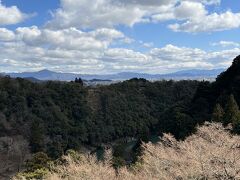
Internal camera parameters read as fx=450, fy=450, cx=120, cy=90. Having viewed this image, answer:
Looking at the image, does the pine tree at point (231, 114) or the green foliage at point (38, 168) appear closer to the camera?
the green foliage at point (38, 168)

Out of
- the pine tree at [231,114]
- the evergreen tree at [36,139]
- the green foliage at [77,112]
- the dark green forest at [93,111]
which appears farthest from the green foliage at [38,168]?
the evergreen tree at [36,139]

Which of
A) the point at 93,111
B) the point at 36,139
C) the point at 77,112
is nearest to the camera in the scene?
the point at 36,139

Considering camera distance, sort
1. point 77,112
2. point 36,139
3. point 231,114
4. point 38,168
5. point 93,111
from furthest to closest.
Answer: point 93,111 < point 77,112 < point 36,139 < point 231,114 < point 38,168

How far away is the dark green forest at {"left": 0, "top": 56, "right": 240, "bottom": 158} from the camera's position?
174 ft

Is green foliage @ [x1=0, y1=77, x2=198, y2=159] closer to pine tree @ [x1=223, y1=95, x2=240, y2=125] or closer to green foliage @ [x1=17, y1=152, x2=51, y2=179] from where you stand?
pine tree @ [x1=223, y1=95, x2=240, y2=125]

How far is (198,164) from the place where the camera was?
18.5 m

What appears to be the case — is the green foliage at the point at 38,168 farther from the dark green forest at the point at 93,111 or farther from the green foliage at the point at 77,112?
the green foliage at the point at 77,112

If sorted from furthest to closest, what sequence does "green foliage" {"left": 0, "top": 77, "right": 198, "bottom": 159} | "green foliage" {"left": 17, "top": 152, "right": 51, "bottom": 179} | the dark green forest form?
"green foliage" {"left": 0, "top": 77, "right": 198, "bottom": 159}, the dark green forest, "green foliage" {"left": 17, "top": 152, "right": 51, "bottom": 179}

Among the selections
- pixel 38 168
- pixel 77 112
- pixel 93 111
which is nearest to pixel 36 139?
pixel 77 112

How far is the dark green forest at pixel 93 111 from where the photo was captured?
5319cm

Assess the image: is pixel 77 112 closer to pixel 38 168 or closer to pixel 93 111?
pixel 93 111

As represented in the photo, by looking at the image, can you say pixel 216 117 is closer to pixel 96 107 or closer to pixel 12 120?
pixel 12 120

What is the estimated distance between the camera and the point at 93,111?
81.2m

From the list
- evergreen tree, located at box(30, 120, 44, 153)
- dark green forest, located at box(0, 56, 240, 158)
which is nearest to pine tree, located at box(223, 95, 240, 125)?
dark green forest, located at box(0, 56, 240, 158)
